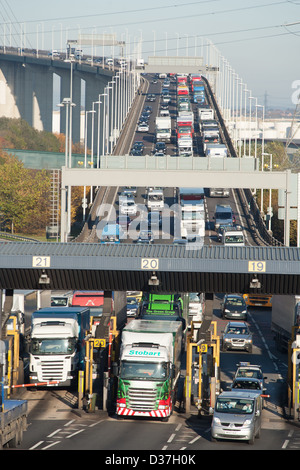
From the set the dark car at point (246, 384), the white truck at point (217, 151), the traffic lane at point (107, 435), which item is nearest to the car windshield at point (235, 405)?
the traffic lane at point (107, 435)

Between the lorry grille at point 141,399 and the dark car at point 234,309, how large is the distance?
26.4 m

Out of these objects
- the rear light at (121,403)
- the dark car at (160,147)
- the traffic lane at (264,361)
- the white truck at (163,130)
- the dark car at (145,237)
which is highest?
the white truck at (163,130)

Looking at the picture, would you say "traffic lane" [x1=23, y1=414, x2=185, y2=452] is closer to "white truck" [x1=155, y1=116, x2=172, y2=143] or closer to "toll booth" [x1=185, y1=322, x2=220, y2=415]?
"toll booth" [x1=185, y1=322, x2=220, y2=415]

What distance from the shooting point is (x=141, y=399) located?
32.3 m

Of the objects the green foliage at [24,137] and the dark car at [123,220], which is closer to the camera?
the dark car at [123,220]

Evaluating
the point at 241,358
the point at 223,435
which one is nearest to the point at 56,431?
the point at 223,435

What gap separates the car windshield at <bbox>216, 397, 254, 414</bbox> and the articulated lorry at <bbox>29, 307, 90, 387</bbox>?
8.86 metres

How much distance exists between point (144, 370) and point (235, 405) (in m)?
3.77

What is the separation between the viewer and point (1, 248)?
37.4 metres

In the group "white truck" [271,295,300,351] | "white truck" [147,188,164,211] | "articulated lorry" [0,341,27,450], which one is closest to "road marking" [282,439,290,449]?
"articulated lorry" [0,341,27,450]

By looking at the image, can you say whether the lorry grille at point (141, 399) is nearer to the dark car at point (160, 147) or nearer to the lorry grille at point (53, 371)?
the lorry grille at point (53, 371)

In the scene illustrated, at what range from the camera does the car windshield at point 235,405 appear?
30.2 metres

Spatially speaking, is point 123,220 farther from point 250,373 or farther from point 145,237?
point 250,373

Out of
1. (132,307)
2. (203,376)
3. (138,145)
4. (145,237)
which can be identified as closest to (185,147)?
(138,145)
